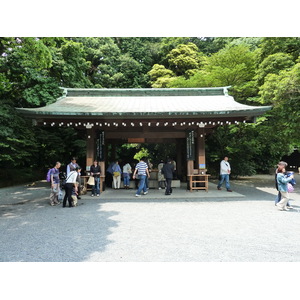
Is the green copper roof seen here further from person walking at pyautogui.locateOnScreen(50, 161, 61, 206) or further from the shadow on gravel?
the shadow on gravel

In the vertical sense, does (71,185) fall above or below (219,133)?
below

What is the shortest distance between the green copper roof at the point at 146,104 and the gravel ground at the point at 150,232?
3.77 m

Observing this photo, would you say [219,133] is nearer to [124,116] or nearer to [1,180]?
[124,116]

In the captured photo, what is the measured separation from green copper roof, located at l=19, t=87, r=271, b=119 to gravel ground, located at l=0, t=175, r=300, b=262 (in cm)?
377

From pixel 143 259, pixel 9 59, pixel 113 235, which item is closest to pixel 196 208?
pixel 113 235

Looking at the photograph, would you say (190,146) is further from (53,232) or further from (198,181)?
(53,232)

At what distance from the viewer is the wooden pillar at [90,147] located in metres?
10.4

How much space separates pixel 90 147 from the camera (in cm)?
1049

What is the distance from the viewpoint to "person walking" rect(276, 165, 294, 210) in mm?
6559

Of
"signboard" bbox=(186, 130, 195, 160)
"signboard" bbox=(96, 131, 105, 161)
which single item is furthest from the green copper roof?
"signboard" bbox=(96, 131, 105, 161)

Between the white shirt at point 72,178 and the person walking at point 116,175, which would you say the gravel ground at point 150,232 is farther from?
the person walking at point 116,175

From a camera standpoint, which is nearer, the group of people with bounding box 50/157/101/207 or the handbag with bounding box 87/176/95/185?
the group of people with bounding box 50/157/101/207

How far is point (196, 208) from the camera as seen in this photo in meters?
7.31

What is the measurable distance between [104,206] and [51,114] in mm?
4620
